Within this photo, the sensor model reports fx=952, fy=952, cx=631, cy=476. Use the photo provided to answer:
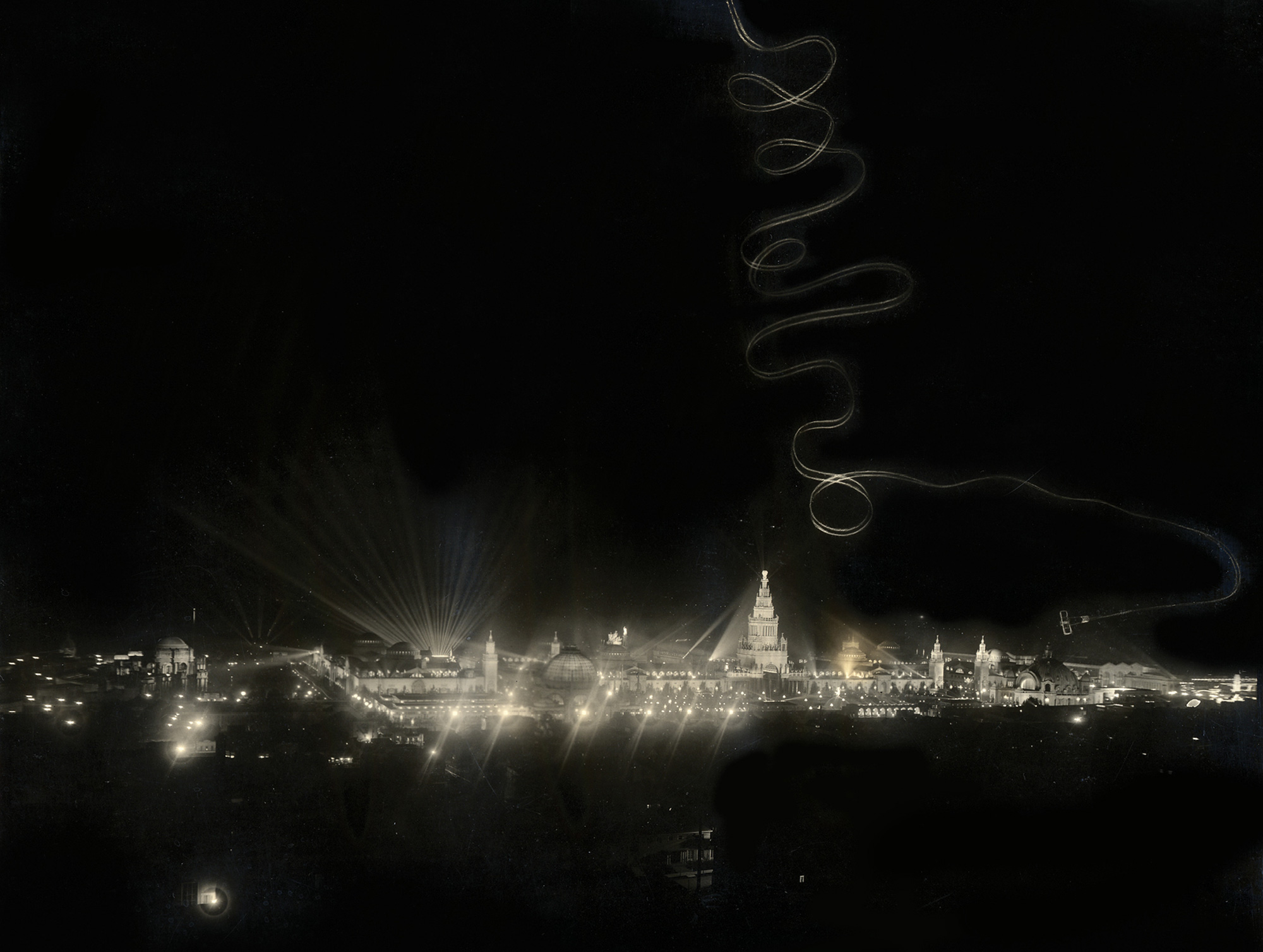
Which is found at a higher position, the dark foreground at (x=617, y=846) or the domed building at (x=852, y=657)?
the domed building at (x=852, y=657)

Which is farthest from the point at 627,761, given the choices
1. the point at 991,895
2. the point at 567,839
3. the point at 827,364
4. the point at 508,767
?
the point at 827,364

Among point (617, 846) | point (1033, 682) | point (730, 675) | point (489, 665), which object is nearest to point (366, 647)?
point (489, 665)

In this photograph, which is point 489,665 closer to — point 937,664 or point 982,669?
point 937,664

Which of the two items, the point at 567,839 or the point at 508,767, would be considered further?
the point at 508,767

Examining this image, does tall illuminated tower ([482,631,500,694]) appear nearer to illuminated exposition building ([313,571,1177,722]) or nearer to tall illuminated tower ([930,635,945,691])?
illuminated exposition building ([313,571,1177,722])

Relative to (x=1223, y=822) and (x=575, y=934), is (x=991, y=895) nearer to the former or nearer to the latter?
(x=1223, y=822)

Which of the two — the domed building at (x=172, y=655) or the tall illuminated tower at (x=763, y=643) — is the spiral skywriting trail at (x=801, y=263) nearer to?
the tall illuminated tower at (x=763, y=643)

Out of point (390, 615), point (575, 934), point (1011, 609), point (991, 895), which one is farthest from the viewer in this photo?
point (390, 615)

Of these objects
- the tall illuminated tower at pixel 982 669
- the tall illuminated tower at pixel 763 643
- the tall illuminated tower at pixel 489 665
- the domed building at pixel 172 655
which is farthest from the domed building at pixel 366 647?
the tall illuminated tower at pixel 982 669
